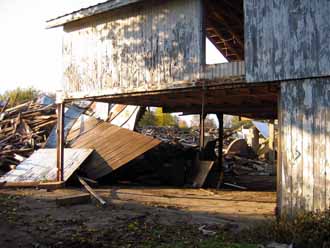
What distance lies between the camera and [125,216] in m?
8.52

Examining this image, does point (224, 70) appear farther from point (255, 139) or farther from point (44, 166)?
point (255, 139)

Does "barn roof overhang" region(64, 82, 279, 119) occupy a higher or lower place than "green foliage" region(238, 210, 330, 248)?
higher

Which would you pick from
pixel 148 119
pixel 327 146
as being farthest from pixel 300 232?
pixel 148 119

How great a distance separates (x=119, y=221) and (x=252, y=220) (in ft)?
9.68

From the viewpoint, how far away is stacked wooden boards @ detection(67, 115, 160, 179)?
13.8 meters

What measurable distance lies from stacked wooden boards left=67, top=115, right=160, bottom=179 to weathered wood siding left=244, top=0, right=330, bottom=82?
6.66 m

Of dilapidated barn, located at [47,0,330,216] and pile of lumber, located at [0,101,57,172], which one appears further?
pile of lumber, located at [0,101,57,172]

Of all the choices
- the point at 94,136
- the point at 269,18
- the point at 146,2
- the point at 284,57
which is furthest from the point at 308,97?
the point at 94,136

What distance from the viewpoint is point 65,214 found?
8.73 metres

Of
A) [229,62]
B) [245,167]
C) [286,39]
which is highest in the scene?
[286,39]

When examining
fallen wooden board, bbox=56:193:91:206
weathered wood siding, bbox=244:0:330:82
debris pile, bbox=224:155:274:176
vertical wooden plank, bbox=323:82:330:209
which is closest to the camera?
vertical wooden plank, bbox=323:82:330:209

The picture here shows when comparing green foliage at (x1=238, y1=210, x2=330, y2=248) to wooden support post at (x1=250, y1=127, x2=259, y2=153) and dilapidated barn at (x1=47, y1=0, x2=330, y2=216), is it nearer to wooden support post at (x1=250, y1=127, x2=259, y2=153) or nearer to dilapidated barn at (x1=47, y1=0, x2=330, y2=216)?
dilapidated barn at (x1=47, y1=0, x2=330, y2=216)

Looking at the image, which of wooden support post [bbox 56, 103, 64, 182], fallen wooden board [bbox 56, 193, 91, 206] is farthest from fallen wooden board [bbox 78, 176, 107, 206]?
wooden support post [bbox 56, 103, 64, 182]

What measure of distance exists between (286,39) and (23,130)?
47.0 feet
